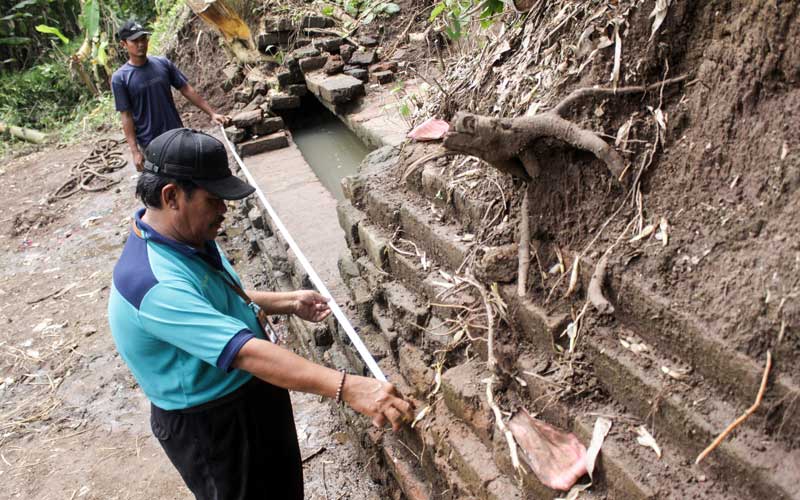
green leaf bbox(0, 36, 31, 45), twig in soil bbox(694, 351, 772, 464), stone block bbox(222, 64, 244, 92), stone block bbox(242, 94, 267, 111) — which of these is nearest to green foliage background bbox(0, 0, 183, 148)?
green leaf bbox(0, 36, 31, 45)

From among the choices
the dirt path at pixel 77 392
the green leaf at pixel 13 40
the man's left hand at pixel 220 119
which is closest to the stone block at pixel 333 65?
the man's left hand at pixel 220 119

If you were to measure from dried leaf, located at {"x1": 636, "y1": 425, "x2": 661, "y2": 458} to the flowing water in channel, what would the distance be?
13.7ft

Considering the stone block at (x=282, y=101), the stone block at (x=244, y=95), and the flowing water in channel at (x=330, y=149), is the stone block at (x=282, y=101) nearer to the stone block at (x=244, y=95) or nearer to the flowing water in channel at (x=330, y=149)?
the flowing water in channel at (x=330, y=149)

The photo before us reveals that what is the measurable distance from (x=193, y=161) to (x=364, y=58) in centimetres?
451

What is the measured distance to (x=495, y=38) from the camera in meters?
3.02

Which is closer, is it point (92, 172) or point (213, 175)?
point (213, 175)

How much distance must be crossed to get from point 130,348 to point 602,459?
5.32 ft

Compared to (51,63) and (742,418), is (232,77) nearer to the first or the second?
(742,418)

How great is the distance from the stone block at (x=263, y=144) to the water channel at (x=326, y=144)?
233 millimetres

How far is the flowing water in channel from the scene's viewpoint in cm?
602

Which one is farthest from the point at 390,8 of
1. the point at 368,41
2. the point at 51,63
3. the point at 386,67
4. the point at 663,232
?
the point at 51,63

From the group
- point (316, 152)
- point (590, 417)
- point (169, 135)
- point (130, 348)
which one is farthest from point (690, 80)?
point (316, 152)

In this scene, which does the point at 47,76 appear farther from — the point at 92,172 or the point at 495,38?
the point at 495,38

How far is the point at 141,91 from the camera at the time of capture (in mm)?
5492
